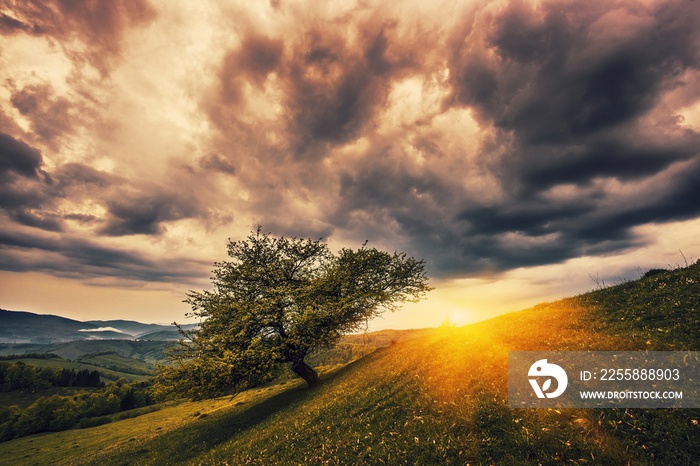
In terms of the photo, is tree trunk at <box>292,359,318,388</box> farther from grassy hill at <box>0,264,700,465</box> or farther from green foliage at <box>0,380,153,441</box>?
green foliage at <box>0,380,153,441</box>

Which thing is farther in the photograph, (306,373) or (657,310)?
(306,373)

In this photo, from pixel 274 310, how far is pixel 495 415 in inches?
837

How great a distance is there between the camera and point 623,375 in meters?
10.1

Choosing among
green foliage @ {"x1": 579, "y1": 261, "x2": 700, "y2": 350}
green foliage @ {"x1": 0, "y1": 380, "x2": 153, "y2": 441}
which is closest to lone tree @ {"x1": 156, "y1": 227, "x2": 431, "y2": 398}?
green foliage @ {"x1": 579, "y1": 261, "x2": 700, "y2": 350}

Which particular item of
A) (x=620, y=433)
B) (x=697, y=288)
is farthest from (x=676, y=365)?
(x=697, y=288)

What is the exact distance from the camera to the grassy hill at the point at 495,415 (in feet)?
26.5

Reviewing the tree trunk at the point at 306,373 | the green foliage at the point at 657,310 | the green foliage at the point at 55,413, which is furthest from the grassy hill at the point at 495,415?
the green foliage at the point at 55,413

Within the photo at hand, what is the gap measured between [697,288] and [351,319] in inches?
1039

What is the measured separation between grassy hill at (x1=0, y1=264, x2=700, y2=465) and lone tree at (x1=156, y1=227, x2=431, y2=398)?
5.12m

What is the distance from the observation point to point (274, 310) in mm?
27359

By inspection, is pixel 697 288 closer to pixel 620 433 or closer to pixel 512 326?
pixel 512 326

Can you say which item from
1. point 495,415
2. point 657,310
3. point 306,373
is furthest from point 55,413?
point 657,310

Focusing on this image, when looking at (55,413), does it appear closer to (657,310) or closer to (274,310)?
(274,310)

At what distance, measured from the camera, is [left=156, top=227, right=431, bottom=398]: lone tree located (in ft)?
79.4
